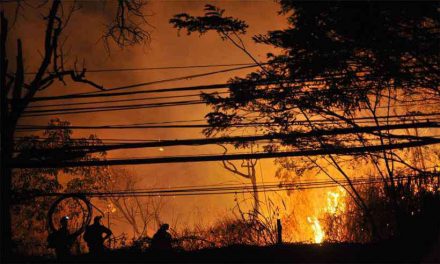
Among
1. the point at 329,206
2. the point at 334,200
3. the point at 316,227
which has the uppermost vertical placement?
the point at 334,200

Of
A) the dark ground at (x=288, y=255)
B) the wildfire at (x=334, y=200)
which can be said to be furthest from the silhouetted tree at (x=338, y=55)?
the wildfire at (x=334, y=200)

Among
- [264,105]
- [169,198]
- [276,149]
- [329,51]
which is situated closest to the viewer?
[329,51]

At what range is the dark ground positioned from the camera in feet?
27.8

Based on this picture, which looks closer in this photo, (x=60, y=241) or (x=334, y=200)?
(x=60, y=241)

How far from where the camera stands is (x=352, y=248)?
344 inches

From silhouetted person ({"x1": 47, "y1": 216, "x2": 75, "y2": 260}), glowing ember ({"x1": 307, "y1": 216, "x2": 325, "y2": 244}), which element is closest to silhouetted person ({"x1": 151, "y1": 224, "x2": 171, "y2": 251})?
silhouetted person ({"x1": 47, "y1": 216, "x2": 75, "y2": 260})

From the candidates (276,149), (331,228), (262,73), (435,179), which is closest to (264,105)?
(262,73)

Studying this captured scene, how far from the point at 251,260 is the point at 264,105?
448cm

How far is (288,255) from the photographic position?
28.9ft

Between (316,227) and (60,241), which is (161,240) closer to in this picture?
(60,241)

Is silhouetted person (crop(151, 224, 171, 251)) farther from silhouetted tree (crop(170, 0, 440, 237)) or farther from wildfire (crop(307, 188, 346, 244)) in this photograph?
wildfire (crop(307, 188, 346, 244))

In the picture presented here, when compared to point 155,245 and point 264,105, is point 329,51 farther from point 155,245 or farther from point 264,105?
point 155,245

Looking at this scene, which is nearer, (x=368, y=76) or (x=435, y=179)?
(x=368, y=76)

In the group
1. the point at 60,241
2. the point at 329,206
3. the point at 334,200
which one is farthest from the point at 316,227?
the point at 60,241
